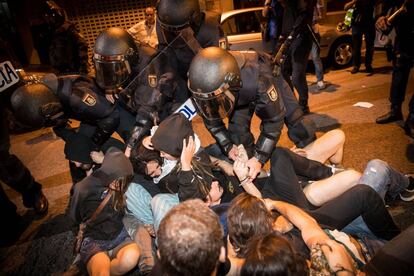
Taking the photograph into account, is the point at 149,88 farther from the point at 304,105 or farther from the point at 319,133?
the point at 304,105

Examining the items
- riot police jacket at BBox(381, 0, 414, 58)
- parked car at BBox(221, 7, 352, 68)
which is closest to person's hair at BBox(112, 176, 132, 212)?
riot police jacket at BBox(381, 0, 414, 58)

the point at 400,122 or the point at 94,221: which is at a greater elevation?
the point at 94,221

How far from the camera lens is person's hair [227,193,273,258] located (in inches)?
62.2

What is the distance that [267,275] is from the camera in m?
1.19

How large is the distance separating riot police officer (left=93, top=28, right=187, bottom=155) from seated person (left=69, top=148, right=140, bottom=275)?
549 millimetres

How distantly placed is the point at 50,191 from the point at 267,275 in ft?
11.5

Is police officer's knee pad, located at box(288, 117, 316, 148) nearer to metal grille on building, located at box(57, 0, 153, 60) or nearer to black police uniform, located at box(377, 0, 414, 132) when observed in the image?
black police uniform, located at box(377, 0, 414, 132)

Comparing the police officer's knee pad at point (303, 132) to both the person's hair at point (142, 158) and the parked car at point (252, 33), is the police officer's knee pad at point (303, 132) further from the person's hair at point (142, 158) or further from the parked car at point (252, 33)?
the parked car at point (252, 33)

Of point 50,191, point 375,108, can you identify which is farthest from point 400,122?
point 50,191

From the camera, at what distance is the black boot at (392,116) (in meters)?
4.02

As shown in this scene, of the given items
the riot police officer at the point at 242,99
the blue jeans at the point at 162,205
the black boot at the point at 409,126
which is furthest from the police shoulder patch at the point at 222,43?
the black boot at the point at 409,126

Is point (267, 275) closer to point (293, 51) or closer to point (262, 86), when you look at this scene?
point (262, 86)

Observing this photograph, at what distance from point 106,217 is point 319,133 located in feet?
9.75

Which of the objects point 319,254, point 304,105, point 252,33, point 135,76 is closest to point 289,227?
point 319,254
